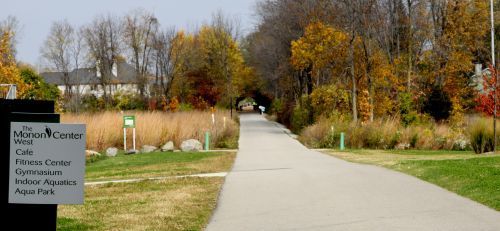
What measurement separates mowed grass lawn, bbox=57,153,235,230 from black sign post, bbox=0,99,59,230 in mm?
2690

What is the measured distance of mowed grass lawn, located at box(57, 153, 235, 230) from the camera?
9.38 meters

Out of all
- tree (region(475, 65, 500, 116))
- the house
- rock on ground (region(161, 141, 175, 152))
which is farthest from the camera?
the house

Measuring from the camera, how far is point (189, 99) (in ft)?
218

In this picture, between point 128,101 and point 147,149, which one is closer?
point 147,149

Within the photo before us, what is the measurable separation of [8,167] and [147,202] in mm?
5512

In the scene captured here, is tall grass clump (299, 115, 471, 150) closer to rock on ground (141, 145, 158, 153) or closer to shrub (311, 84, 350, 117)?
shrub (311, 84, 350, 117)

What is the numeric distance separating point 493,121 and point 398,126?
8174mm

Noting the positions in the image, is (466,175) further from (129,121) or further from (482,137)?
(129,121)

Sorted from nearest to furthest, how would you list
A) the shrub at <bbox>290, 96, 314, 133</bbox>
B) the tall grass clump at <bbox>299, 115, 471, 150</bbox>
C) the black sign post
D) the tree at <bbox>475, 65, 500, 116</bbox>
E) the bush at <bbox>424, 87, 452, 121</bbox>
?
the black sign post
the tree at <bbox>475, 65, 500, 116</bbox>
the tall grass clump at <bbox>299, 115, 471, 150</bbox>
the shrub at <bbox>290, 96, 314, 133</bbox>
the bush at <bbox>424, 87, 452, 121</bbox>

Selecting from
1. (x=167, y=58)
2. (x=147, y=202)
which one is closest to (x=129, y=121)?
(x=147, y=202)

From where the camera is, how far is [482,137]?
25250 millimetres

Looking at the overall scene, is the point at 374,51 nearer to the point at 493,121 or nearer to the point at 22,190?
the point at 493,121

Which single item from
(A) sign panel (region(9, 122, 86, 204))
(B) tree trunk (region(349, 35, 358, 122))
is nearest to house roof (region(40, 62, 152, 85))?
(B) tree trunk (region(349, 35, 358, 122))

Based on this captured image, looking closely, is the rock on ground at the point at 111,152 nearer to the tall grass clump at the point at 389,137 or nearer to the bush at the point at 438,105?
the tall grass clump at the point at 389,137
